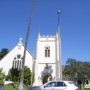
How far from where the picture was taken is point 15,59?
4562 centimetres

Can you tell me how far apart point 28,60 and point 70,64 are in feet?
85.5

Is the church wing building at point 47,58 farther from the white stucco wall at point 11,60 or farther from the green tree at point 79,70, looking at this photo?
the green tree at point 79,70

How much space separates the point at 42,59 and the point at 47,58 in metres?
1.35

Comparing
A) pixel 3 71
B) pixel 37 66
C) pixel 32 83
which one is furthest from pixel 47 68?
pixel 3 71

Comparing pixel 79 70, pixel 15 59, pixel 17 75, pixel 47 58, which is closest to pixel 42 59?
pixel 47 58

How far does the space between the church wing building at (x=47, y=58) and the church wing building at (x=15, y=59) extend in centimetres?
232

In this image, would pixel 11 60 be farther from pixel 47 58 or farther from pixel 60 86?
pixel 60 86

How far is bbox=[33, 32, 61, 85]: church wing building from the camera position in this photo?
4409 centimetres

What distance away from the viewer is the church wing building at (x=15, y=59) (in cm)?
4472

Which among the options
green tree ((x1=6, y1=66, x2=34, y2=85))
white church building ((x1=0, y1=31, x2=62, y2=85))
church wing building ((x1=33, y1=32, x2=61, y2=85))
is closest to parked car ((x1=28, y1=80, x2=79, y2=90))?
green tree ((x1=6, y1=66, x2=34, y2=85))

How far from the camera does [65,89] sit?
15305 millimetres

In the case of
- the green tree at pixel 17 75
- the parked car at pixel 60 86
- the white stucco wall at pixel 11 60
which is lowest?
the parked car at pixel 60 86

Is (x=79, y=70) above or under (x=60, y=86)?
above

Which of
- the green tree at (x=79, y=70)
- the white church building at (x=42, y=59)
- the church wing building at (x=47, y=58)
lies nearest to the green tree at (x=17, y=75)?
the white church building at (x=42, y=59)
